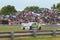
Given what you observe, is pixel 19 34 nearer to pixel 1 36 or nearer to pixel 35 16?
pixel 1 36

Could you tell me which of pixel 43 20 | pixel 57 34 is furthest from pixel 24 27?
pixel 57 34

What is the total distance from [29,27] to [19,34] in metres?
18.4

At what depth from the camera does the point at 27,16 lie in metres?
48.1

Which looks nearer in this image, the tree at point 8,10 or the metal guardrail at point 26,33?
the metal guardrail at point 26,33

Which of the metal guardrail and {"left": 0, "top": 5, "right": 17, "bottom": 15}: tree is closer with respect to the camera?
the metal guardrail

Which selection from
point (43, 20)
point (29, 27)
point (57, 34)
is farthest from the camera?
point (43, 20)

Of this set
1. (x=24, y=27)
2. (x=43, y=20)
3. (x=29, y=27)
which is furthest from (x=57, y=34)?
(x=43, y=20)

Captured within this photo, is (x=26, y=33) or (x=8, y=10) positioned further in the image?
(x=8, y=10)

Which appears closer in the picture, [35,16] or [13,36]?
[13,36]

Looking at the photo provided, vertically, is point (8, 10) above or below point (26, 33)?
above

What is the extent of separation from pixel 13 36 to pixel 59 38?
120 inches

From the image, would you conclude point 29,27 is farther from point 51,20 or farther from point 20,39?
point 20,39

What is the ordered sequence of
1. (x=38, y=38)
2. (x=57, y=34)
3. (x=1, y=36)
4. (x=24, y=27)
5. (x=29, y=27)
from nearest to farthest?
(x=1, y=36)
(x=38, y=38)
(x=57, y=34)
(x=29, y=27)
(x=24, y=27)

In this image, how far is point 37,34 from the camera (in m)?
14.7
